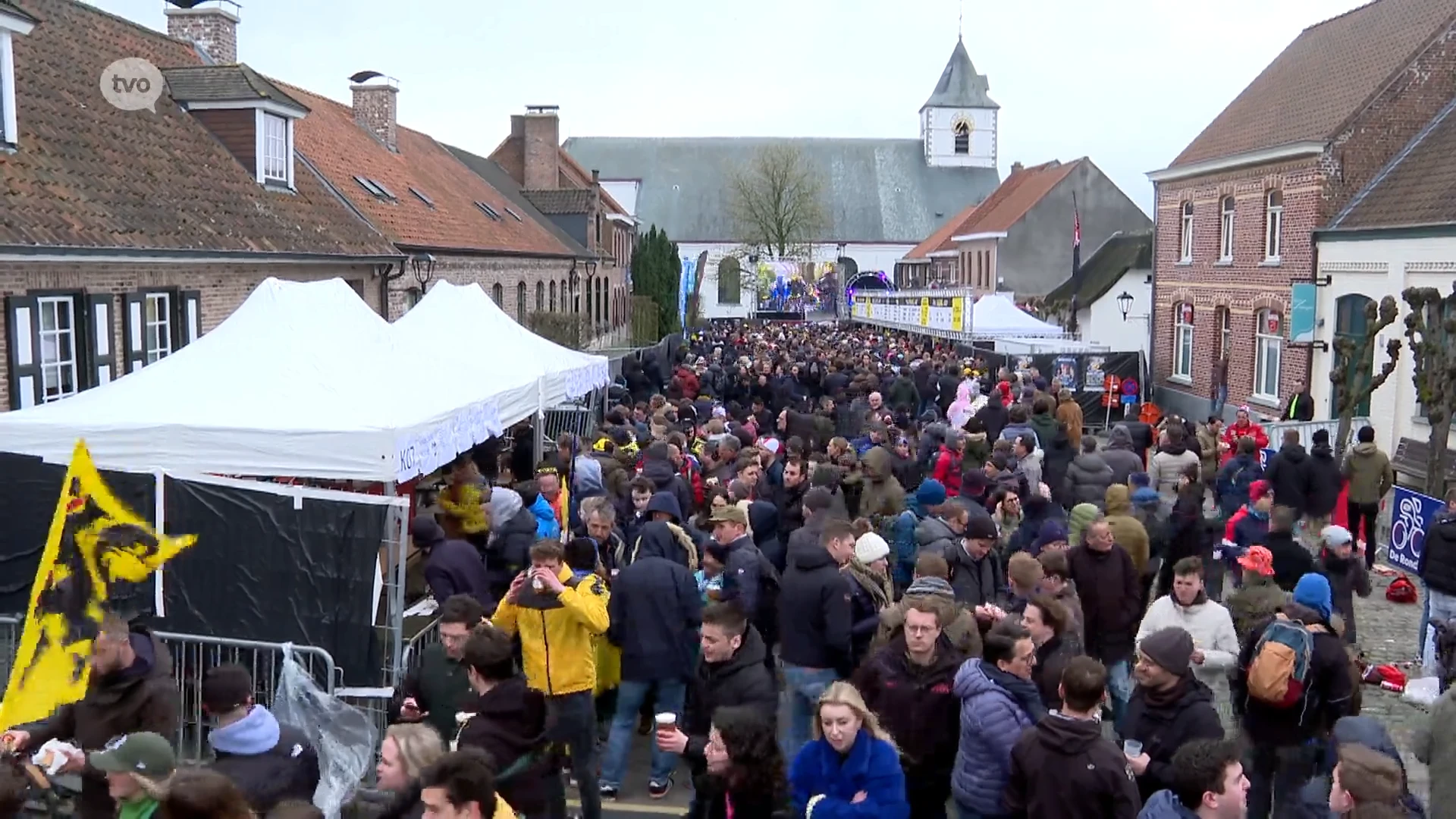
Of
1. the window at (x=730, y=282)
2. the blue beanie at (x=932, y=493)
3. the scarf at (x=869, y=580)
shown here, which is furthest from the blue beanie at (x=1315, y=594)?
the window at (x=730, y=282)

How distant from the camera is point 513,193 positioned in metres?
37.3

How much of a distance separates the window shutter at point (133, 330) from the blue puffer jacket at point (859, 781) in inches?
421

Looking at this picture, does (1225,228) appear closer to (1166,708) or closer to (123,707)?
(1166,708)

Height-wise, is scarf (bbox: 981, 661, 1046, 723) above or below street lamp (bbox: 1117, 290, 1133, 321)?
below

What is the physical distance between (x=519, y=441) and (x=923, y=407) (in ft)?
24.5

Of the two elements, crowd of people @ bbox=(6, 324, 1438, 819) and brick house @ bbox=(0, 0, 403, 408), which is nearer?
crowd of people @ bbox=(6, 324, 1438, 819)

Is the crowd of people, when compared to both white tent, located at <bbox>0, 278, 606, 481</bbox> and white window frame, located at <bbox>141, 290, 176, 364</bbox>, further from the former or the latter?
white window frame, located at <bbox>141, 290, 176, 364</bbox>

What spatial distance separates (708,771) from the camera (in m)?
4.24

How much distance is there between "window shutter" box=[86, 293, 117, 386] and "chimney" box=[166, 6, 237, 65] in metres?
9.43

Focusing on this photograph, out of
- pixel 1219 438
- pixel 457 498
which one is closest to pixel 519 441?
pixel 457 498

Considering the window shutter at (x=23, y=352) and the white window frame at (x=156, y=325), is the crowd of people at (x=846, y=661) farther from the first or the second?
the white window frame at (x=156, y=325)

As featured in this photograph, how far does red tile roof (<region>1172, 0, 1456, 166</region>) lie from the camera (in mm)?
21172

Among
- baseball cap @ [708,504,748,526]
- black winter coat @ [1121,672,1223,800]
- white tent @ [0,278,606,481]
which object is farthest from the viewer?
white tent @ [0,278,606,481]

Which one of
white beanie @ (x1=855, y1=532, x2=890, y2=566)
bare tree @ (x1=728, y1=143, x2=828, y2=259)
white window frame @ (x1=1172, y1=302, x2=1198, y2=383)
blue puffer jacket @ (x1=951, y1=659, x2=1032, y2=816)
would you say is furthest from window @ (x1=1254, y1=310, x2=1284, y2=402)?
bare tree @ (x1=728, y1=143, x2=828, y2=259)
